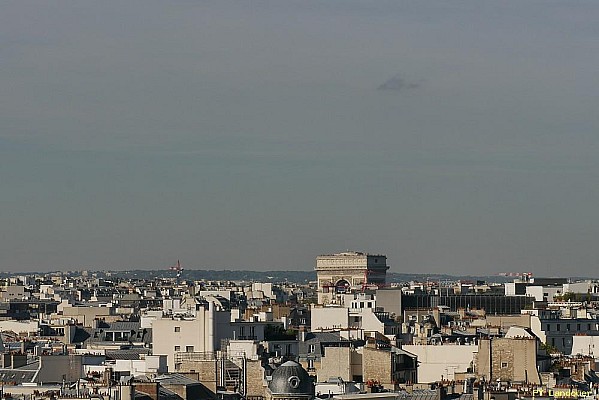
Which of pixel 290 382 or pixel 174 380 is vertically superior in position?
pixel 174 380

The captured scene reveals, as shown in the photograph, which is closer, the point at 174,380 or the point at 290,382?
the point at 290,382

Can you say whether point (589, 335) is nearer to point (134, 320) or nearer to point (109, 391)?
point (134, 320)

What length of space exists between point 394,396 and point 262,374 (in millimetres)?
9834

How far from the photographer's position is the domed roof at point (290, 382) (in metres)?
57.2

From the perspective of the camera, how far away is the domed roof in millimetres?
57188

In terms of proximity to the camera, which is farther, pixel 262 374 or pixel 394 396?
pixel 262 374

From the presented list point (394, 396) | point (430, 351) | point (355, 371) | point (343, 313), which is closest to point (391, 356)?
point (355, 371)

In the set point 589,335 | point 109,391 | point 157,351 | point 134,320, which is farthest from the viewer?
point 134,320

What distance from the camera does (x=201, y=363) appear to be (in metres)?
68.9

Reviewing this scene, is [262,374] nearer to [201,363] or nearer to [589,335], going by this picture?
[201,363]

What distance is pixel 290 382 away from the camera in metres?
57.2

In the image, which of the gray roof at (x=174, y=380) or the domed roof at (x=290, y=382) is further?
the gray roof at (x=174, y=380)

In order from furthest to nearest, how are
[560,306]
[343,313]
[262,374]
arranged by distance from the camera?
1. [560,306]
2. [343,313]
3. [262,374]

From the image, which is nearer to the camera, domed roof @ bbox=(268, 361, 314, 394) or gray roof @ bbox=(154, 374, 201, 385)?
domed roof @ bbox=(268, 361, 314, 394)
